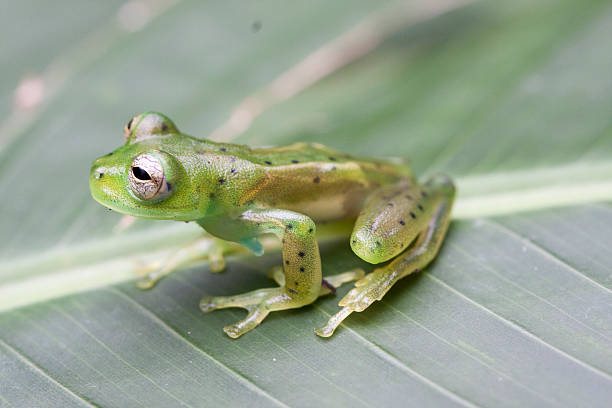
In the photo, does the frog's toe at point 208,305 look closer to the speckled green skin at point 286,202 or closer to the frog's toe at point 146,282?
the speckled green skin at point 286,202

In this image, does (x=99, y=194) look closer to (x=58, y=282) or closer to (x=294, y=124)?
(x=58, y=282)

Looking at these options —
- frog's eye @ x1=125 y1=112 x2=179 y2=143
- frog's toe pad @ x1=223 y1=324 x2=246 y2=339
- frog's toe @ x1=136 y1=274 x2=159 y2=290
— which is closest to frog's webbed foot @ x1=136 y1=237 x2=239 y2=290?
Answer: frog's toe @ x1=136 y1=274 x2=159 y2=290

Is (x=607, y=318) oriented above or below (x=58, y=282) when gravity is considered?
below

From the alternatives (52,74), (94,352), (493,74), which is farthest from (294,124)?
(94,352)

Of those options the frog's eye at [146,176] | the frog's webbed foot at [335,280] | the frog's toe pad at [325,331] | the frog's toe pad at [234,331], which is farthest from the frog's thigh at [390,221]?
the frog's eye at [146,176]

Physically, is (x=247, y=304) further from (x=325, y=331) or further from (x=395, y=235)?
(x=395, y=235)

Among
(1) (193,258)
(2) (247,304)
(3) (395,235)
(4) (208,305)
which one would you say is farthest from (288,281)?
(1) (193,258)
